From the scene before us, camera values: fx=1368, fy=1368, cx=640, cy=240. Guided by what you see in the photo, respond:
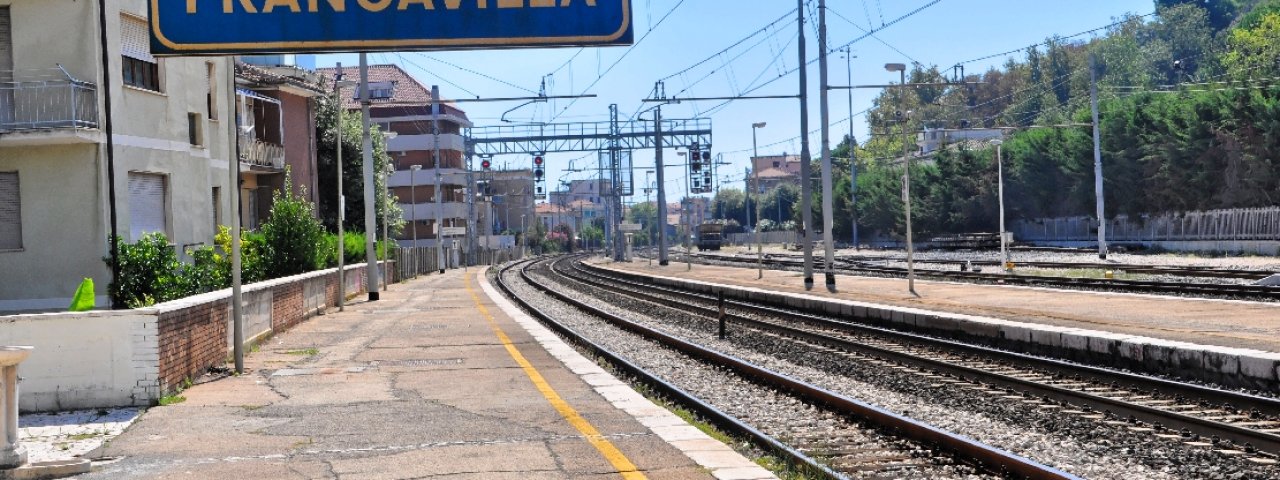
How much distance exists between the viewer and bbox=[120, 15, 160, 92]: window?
25234 millimetres

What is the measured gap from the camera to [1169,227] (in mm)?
69125

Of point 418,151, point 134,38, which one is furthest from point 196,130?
point 418,151

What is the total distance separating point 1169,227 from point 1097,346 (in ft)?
182

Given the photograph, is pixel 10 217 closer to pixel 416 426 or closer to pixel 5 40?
pixel 5 40

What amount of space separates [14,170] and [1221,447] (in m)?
21.3

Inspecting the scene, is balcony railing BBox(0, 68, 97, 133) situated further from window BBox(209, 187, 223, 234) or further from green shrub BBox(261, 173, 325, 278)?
green shrub BBox(261, 173, 325, 278)

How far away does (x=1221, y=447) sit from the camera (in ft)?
33.7

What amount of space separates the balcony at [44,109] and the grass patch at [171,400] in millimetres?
11712

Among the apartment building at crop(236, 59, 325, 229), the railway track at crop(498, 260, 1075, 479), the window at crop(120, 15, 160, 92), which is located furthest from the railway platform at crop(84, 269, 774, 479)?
the apartment building at crop(236, 59, 325, 229)

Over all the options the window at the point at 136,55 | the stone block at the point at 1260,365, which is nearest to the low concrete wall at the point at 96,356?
the stone block at the point at 1260,365

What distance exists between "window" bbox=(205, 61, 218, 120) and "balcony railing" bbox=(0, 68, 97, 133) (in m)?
5.40

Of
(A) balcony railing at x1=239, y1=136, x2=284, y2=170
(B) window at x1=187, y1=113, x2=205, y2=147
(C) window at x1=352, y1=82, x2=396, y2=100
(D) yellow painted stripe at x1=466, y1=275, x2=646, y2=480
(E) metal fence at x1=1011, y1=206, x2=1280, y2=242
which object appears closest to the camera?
(D) yellow painted stripe at x1=466, y1=275, x2=646, y2=480

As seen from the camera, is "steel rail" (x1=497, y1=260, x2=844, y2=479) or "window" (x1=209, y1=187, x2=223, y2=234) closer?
"steel rail" (x1=497, y1=260, x2=844, y2=479)

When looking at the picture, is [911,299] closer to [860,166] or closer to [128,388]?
[128,388]
